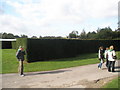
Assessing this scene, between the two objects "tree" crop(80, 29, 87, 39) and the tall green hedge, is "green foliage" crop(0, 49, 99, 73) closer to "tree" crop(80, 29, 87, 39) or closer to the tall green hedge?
the tall green hedge

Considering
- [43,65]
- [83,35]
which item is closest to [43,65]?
[43,65]

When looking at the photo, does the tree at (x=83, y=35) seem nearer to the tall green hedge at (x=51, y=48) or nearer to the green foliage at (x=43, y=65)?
the tall green hedge at (x=51, y=48)

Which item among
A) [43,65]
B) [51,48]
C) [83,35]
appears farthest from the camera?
[83,35]

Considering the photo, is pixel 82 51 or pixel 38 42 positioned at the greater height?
pixel 38 42

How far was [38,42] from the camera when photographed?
17719mm

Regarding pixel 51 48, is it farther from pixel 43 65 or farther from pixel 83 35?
pixel 83 35

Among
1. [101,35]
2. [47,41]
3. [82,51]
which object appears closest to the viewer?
[47,41]

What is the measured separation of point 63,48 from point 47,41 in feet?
10.2

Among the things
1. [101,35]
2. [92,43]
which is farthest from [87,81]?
[101,35]

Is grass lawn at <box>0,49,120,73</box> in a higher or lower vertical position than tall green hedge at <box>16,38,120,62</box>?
lower

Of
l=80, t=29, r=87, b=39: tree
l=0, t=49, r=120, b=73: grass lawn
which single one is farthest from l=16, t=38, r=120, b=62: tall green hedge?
l=80, t=29, r=87, b=39: tree

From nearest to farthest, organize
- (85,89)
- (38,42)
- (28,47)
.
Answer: (85,89), (28,47), (38,42)

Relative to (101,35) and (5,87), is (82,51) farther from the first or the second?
(101,35)

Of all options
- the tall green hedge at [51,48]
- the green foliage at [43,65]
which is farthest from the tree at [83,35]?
the green foliage at [43,65]
